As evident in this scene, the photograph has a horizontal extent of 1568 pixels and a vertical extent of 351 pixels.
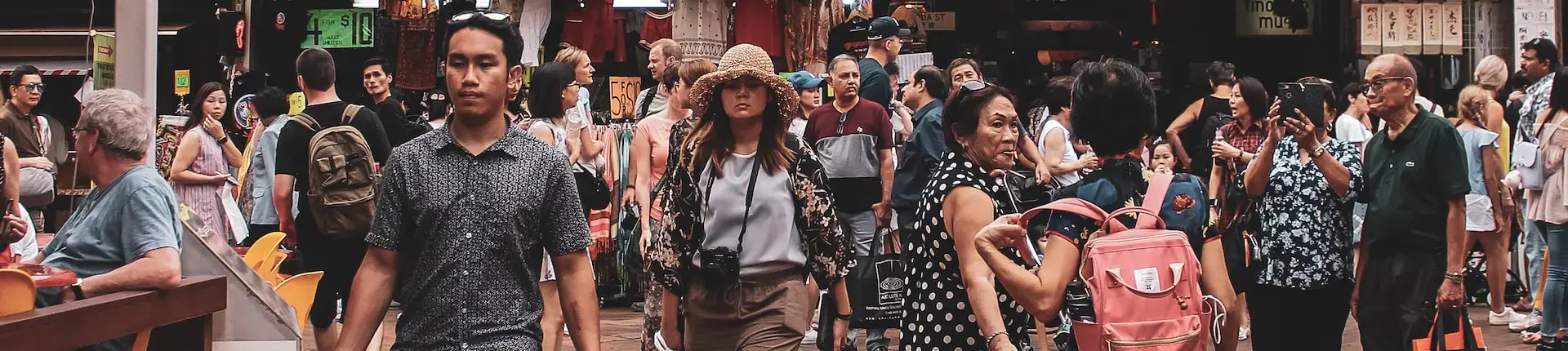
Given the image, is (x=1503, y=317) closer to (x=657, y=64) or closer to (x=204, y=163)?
(x=657, y=64)

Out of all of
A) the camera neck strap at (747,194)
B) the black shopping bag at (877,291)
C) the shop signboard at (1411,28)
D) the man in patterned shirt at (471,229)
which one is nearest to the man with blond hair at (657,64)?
the black shopping bag at (877,291)

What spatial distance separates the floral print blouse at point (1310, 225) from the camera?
629 cm

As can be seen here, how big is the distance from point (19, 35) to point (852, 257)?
38.8ft

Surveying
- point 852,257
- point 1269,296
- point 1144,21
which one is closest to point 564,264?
point 1269,296

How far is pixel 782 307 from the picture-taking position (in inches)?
208

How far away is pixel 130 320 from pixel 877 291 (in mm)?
4382

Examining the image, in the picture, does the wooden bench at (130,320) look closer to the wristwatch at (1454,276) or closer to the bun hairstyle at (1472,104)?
the wristwatch at (1454,276)

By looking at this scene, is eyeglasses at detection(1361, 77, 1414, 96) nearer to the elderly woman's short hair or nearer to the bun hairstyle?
the bun hairstyle

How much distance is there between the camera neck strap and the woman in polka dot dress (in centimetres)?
58

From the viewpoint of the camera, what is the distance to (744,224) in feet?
17.4

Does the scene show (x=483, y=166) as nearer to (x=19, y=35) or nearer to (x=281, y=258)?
(x=281, y=258)

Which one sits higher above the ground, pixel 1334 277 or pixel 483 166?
pixel 483 166

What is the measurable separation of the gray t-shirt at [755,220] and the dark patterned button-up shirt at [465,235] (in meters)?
1.40

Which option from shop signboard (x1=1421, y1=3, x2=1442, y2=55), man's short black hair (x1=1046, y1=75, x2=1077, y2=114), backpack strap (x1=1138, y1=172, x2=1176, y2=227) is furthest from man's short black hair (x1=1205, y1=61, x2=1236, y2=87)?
backpack strap (x1=1138, y1=172, x2=1176, y2=227)
